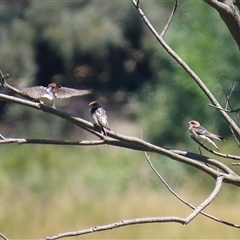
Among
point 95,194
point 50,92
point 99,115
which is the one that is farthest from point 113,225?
point 95,194

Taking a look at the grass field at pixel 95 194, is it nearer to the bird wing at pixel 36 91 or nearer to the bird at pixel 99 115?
the bird at pixel 99 115

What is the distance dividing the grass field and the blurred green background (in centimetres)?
2

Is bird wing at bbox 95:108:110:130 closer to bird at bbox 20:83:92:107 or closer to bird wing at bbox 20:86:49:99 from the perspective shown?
bird at bbox 20:83:92:107

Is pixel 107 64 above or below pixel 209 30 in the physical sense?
above

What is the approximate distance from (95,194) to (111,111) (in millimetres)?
6053

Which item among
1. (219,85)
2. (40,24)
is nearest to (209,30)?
(219,85)

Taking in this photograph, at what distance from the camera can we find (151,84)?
1402 cm

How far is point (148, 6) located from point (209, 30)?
4018 millimetres

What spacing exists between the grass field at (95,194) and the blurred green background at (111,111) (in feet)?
0.05

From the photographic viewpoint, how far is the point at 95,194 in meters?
9.00

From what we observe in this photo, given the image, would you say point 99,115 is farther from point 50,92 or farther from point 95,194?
point 95,194

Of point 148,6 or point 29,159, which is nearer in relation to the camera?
point 29,159

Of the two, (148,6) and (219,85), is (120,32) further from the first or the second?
(219,85)

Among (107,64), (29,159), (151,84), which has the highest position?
(107,64)
